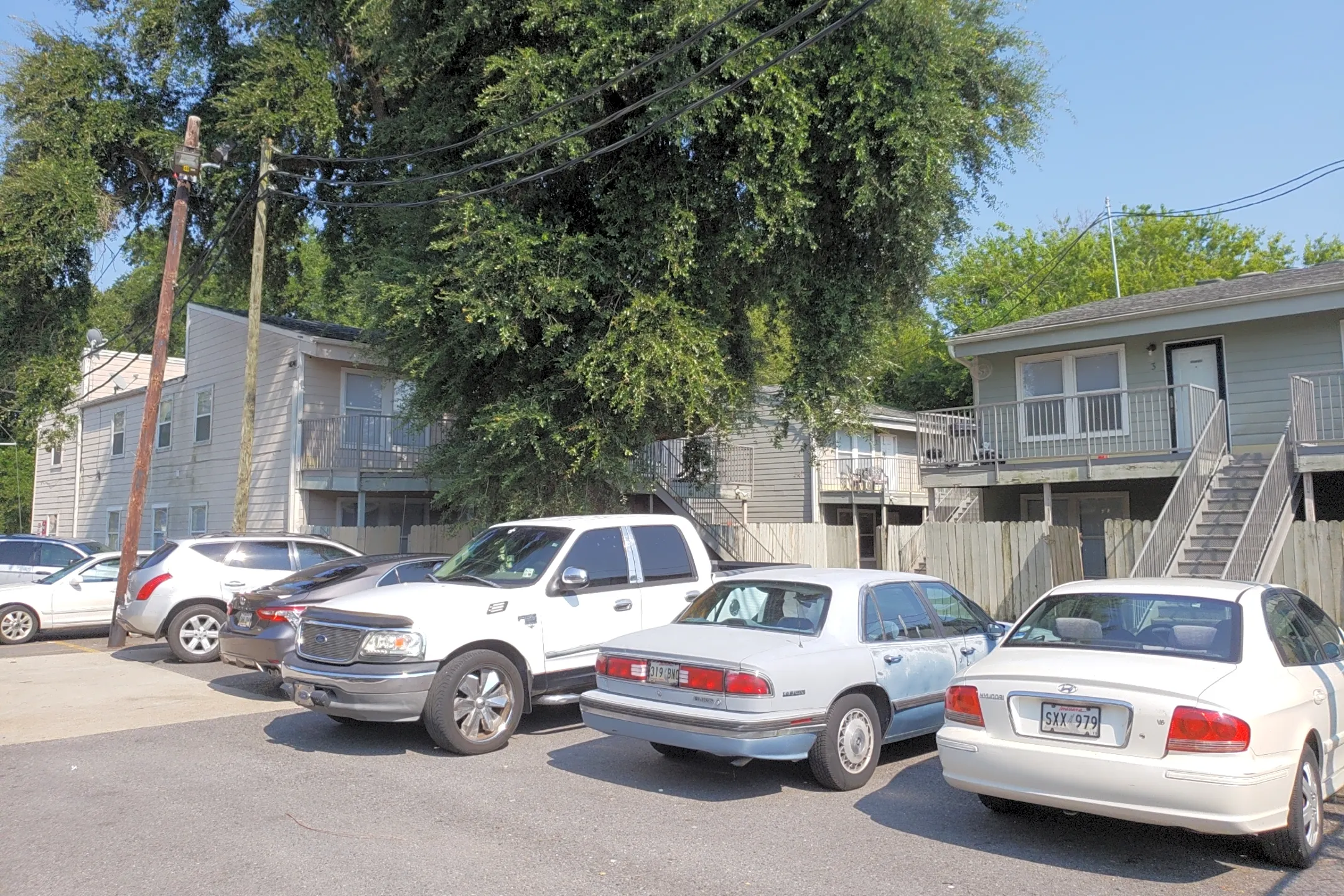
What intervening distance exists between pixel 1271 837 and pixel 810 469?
23340mm

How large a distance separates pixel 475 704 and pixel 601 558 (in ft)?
5.96

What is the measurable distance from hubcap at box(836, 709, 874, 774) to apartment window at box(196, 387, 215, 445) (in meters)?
22.7

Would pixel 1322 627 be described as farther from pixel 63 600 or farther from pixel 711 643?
pixel 63 600

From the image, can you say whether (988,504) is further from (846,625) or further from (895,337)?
(846,625)

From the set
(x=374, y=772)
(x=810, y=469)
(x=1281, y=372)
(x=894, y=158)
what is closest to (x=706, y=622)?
(x=374, y=772)

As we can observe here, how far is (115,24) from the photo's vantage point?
78.2ft

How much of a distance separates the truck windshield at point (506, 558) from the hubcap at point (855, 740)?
10.1 ft

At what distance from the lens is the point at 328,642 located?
848 cm

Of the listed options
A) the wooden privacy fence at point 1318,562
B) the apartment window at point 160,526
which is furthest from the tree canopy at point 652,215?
the apartment window at point 160,526

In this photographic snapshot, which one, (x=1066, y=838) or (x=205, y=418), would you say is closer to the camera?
(x=1066, y=838)

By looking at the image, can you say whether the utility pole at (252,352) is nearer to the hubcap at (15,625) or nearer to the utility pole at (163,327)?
the utility pole at (163,327)

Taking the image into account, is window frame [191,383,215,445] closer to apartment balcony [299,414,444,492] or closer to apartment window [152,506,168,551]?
apartment window [152,506,168,551]

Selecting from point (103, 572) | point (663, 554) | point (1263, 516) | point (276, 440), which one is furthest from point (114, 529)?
point (1263, 516)

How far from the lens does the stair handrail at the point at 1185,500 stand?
45.3ft
